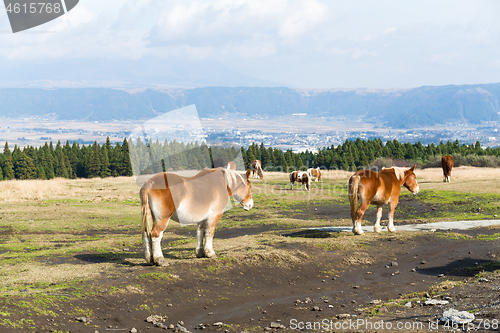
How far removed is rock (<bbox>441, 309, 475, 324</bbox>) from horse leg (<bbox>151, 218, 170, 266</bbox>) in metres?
7.08

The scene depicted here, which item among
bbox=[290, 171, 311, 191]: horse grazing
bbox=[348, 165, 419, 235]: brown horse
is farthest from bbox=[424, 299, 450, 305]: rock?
bbox=[290, 171, 311, 191]: horse grazing

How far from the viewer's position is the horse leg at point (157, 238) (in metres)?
11.4

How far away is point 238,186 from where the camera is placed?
13.4 meters

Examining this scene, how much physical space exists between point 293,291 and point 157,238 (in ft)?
13.2

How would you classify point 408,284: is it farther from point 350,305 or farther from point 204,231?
point 204,231

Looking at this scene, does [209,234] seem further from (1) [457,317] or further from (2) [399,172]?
(2) [399,172]

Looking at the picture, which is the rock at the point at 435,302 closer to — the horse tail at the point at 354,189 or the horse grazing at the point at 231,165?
the horse grazing at the point at 231,165

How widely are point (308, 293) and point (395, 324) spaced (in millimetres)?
3439

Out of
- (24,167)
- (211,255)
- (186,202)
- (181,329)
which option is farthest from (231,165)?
(24,167)

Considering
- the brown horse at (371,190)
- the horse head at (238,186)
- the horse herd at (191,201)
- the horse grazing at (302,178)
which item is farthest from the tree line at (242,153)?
the horse herd at (191,201)

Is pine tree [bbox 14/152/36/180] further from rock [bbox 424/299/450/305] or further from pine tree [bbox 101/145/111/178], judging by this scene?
rock [bbox 424/299/450/305]

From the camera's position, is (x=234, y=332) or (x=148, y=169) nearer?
(x=234, y=332)

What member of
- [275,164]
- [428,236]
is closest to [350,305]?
[428,236]

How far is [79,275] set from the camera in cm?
1077
